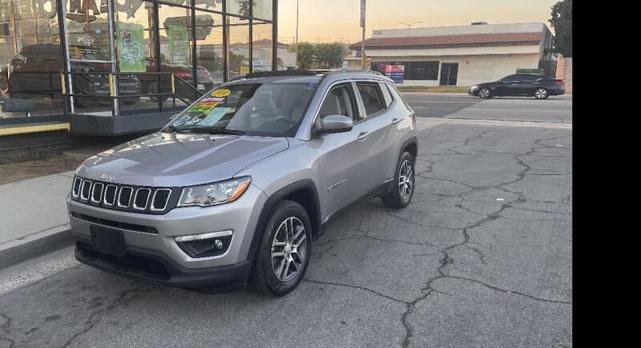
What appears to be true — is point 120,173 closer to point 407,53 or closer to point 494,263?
point 494,263

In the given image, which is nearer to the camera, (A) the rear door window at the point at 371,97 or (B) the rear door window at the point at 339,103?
(B) the rear door window at the point at 339,103

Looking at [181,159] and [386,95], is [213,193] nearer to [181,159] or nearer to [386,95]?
[181,159]

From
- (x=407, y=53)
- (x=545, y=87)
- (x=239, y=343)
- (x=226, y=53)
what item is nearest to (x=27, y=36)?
(x=226, y=53)

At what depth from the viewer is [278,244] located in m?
3.65

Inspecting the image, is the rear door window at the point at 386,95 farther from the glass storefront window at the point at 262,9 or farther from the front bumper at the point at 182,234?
the glass storefront window at the point at 262,9

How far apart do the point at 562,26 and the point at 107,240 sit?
71.1 meters

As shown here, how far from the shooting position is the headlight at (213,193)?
3.17 m

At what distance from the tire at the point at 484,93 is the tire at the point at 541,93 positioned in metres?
2.83

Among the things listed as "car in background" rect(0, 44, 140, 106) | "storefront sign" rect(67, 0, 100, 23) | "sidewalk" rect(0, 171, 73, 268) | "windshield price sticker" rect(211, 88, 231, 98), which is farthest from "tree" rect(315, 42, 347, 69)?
"windshield price sticker" rect(211, 88, 231, 98)

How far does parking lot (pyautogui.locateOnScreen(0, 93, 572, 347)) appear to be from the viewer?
10.6 feet

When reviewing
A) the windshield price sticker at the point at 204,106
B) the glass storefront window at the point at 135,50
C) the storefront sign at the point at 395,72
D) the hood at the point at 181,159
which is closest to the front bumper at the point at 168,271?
the hood at the point at 181,159

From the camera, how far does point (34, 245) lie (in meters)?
4.68

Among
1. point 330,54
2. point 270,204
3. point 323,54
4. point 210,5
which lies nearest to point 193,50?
point 210,5

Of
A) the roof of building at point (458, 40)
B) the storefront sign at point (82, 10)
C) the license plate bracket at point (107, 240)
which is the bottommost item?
the license plate bracket at point (107, 240)
